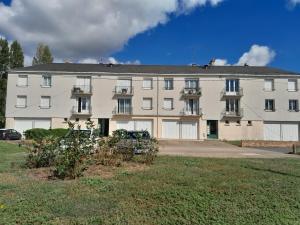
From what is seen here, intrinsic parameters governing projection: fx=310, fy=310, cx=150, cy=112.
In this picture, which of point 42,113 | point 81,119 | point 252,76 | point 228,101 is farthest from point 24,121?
point 252,76

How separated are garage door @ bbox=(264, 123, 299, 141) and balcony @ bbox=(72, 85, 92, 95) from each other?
936 inches

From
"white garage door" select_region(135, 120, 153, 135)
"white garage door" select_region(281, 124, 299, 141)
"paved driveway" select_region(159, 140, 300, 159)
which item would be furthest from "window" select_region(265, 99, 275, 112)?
"paved driveway" select_region(159, 140, 300, 159)

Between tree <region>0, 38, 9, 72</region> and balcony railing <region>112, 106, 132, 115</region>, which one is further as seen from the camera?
tree <region>0, 38, 9, 72</region>

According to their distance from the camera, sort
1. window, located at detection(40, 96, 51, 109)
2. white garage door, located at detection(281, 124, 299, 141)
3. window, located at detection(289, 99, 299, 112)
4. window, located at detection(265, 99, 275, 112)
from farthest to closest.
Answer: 1. window, located at detection(265, 99, 275, 112)
2. window, located at detection(289, 99, 299, 112)
3. white garage door, located at detection(281, 124, 299, 141)
4. window, located at detection(40, 96, 51, 109)

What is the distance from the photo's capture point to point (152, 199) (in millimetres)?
5906

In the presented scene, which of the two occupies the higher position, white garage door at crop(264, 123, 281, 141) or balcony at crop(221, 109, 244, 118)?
balcony at crop(221, 109, 244, 118)

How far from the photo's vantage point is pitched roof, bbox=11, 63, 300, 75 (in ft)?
136

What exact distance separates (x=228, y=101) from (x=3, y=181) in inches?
1458

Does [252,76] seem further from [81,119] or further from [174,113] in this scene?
[81,119]

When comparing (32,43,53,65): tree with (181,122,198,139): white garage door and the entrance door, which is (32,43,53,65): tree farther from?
(181,122,198,139): white garage door

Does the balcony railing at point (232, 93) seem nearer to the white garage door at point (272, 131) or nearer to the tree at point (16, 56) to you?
the white garage door at point (272, 131)

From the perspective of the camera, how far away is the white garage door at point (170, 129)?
→ 40719mm

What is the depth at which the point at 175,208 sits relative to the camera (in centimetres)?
546

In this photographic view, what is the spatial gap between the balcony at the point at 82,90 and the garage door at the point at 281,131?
78.0ft
